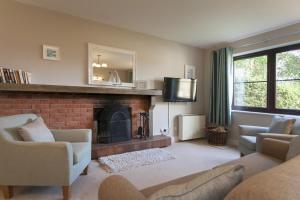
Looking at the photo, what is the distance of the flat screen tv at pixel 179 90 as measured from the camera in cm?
409

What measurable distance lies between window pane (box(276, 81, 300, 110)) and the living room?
16mm

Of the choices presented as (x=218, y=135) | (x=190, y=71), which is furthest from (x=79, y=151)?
(x=190, y=71)

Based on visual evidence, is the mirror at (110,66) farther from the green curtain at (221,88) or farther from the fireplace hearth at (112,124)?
the green curtain at (221,88)

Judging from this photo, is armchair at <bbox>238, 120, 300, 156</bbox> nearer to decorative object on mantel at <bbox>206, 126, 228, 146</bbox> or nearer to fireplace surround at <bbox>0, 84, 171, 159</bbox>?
decorative object on mantel at <bbox>206, 126, 228, 146</bbox>

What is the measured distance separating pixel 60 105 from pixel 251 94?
3.79 meters

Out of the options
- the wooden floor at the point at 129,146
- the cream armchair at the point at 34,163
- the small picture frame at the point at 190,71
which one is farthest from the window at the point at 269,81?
the cream armchair at the point at 34,163

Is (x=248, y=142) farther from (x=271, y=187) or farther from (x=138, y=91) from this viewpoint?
(x=271, y=187)

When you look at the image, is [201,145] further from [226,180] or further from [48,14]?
[48,14]

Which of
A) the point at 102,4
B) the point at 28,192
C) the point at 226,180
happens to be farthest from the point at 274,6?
the point at 28,192

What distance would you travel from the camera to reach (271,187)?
58 cm

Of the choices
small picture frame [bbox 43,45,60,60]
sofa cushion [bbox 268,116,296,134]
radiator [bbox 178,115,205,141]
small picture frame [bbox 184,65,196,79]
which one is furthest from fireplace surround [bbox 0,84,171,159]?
sofa cushion [bbox 268,116,296,134]

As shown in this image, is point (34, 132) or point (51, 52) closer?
point (34, 132)

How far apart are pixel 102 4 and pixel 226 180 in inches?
109

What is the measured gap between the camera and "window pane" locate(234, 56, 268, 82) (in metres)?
3.87
